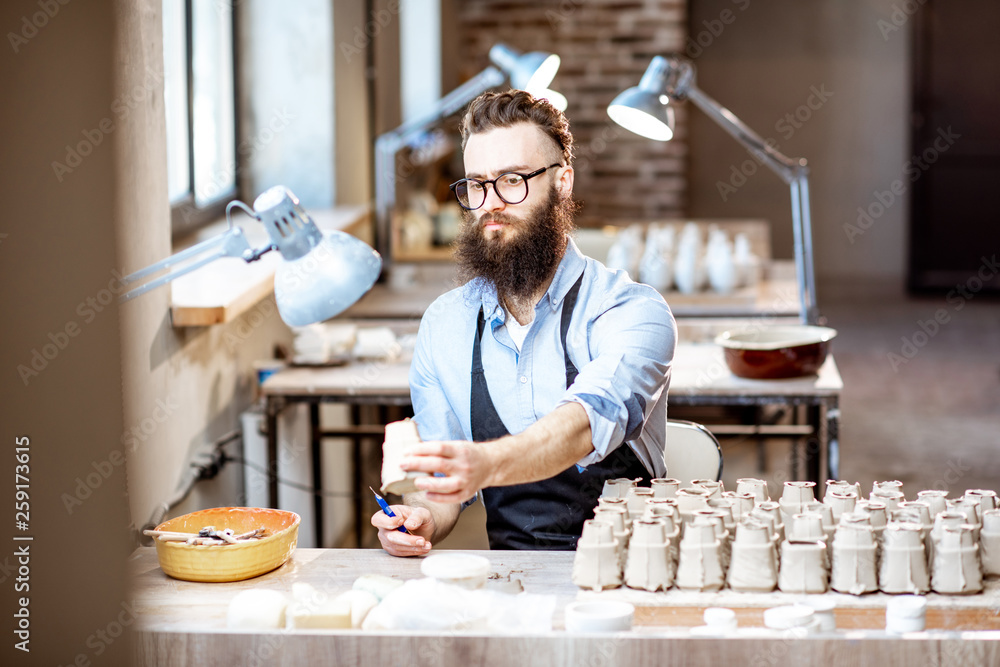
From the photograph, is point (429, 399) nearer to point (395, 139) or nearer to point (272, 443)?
point (272, 443)

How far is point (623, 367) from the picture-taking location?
170cm

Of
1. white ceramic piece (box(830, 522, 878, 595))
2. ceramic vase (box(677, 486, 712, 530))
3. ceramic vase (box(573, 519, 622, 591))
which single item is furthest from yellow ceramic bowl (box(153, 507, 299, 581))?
white ceramic piece (box(830, 522, 878, 595))

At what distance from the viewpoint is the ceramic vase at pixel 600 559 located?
151 cm

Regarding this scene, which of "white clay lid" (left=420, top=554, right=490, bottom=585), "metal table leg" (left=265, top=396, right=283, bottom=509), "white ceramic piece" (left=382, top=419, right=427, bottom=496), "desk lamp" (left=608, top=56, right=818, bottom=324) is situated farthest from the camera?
"metal table leg" (left=265, top=396, right=283, bottom=509)

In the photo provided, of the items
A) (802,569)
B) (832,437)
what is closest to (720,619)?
(802,569)

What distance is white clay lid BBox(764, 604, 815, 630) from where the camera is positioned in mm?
1329

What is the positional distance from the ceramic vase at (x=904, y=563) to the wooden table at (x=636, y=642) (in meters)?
0.02

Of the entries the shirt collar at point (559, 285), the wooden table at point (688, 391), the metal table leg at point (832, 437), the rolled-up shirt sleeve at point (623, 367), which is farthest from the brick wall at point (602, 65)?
the rolled-up shirt sleeve at point (623, 367)

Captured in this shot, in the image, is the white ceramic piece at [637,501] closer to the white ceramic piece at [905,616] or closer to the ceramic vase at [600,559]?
the ceramic vase at [600,559]

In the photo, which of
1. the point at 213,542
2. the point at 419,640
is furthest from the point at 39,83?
the point at 213,542

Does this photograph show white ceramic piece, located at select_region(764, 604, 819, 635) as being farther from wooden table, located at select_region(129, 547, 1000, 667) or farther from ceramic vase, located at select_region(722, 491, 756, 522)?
ceramic vase, located at select_region(722, 491, 756, 522)

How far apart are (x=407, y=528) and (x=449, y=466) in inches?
16.8

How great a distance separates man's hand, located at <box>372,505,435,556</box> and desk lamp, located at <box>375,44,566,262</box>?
105 centimetres

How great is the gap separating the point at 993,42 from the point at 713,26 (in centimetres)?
205
